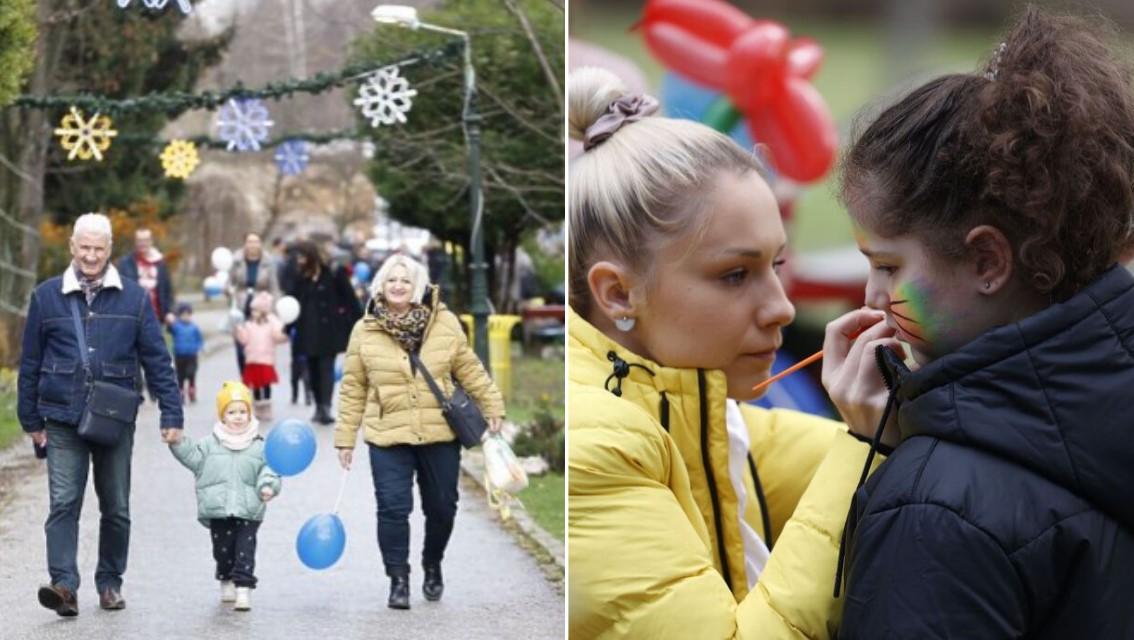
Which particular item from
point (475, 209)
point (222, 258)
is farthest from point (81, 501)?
point (475, 209)

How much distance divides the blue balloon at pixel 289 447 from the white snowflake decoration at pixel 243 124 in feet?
2.33

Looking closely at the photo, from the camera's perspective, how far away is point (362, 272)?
3.54m

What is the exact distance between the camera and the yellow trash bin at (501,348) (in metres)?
3.75

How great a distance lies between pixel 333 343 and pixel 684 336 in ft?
6.37

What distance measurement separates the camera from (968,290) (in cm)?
142

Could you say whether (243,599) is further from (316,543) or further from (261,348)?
(261,348)

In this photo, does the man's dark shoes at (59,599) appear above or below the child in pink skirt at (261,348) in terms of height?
below

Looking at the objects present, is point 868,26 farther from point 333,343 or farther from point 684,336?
point 684,336

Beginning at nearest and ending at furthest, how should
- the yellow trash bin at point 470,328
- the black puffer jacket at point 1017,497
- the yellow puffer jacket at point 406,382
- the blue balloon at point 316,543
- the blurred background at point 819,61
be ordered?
the black puffer jacket at point 1017,497 → the blurred background at point 819,61 → the blue balloon at point 316,543 → the yellow puffer jacket at point 406,382 → the yellow trash bin at point 470,328

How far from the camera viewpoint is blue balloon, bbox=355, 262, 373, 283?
350 cm

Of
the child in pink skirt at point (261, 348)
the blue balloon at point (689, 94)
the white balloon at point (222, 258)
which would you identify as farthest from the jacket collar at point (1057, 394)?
the white balloon at point (222, 258)

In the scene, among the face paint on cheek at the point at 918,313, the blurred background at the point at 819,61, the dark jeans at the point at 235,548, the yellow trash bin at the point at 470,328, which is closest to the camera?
the face paint on cheek at the point at 918,313

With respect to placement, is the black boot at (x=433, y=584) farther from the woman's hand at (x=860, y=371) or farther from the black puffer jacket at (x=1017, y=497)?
the black puffer jacket at (x=1017, y=497)

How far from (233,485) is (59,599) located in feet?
Result: 1.36
